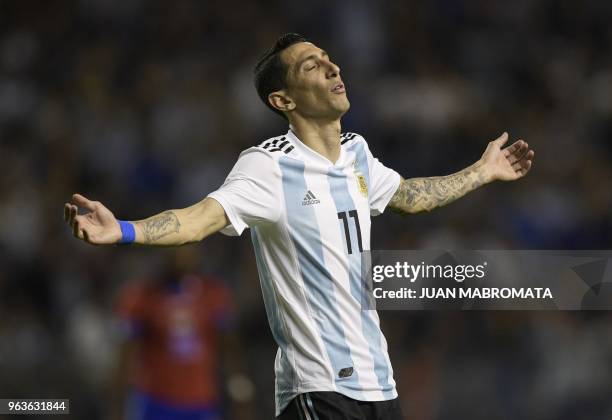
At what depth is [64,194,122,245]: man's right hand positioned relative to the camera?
12.1 feet

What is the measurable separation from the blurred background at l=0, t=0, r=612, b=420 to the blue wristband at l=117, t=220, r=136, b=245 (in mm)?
4099

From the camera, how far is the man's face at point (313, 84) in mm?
4660

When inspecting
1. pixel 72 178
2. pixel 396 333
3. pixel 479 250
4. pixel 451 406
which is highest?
pixel 72 178

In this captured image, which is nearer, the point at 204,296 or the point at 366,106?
the point at 204,296

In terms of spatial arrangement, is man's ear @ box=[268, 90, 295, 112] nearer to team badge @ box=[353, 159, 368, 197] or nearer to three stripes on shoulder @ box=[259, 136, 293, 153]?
three stripes on shoulder @ box=[259, 136, 293, 153]

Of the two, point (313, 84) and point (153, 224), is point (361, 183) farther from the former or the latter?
point (153, 224)

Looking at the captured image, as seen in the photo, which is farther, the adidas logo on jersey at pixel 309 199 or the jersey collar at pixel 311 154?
the jersey collar at pixel 311 154

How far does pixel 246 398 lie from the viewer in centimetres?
777

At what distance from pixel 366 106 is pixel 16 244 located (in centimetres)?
331

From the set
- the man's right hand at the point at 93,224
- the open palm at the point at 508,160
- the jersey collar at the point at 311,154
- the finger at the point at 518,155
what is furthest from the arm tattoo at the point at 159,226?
the finger at the point at 518,155

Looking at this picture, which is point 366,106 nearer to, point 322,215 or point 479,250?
point 479,250

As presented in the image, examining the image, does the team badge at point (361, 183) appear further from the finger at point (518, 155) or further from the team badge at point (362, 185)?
the finger at point (518, 155)

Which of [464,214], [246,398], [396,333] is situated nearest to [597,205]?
[464,214]

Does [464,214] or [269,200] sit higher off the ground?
[464,214]
